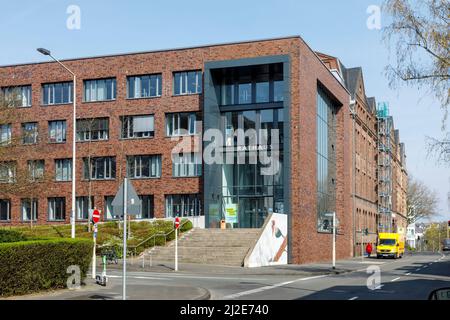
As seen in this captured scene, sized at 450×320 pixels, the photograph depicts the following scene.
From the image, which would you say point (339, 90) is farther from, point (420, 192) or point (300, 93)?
point (420, 192)

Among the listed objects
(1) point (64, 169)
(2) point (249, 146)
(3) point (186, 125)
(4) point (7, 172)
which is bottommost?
(4) point (7, 172)

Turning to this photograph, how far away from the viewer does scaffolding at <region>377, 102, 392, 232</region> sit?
83875mm

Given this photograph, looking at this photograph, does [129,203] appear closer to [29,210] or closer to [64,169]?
[64,169]

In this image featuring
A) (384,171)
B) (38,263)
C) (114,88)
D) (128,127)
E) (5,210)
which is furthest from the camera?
(384,171)

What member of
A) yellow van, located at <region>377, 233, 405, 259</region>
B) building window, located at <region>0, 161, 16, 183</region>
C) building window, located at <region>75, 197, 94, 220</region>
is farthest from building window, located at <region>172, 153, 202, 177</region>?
building window, located at <region>0, 161, 16, 183</region>

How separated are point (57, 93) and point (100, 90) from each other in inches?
151

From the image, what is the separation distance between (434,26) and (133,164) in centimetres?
2850

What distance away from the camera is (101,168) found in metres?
49.0

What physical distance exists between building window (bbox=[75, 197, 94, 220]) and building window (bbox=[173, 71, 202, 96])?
35.7 ft

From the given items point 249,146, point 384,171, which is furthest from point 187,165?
point 384,171

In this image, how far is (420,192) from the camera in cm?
11519

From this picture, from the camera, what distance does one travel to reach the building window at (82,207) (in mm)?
48969

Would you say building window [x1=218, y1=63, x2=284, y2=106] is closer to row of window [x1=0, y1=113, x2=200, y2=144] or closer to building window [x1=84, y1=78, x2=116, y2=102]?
Answer: row of window [x1=0, y1=113, x2=200, y2=144]
